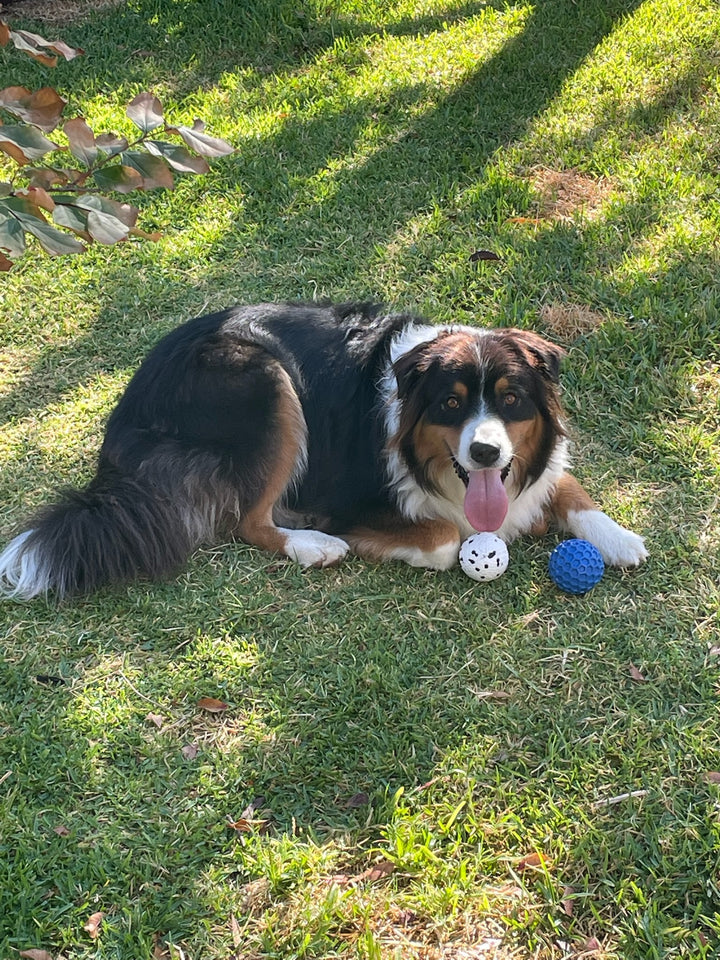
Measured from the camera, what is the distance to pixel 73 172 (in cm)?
181

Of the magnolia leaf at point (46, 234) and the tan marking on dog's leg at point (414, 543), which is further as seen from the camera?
the tan marking on dog's leg at point (414, 543)

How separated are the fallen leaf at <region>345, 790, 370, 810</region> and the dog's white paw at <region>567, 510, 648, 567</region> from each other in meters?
1.44

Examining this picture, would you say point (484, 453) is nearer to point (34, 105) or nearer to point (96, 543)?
point (96, 543)

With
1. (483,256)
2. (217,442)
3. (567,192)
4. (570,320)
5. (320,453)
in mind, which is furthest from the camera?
(567,192)

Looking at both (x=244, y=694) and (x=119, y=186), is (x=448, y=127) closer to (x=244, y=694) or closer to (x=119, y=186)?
(x=244, y=694)

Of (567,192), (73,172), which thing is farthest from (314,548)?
(567,192)

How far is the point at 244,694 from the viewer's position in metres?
3.20

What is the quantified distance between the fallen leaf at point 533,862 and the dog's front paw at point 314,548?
1.54 metres

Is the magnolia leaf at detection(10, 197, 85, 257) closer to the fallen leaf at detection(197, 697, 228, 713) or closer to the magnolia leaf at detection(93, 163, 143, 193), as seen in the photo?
the magnolia leaf at detection(93, 163, 143, 193)

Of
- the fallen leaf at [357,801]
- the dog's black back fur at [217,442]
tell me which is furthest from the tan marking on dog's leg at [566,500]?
the fallen leaf at [357,801]

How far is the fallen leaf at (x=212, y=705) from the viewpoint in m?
3.14

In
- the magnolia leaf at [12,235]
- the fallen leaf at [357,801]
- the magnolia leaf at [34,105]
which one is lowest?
the fallen leaf at [357,801]

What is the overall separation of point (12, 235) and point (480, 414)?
227cm

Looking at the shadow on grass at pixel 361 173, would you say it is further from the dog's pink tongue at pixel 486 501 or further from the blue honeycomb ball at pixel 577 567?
the blue honeycomb ball at pixel 577 567
